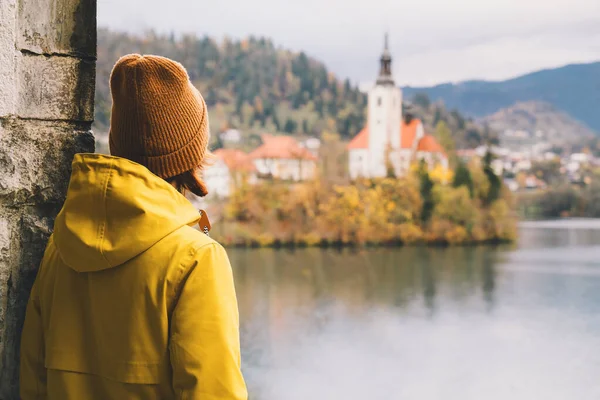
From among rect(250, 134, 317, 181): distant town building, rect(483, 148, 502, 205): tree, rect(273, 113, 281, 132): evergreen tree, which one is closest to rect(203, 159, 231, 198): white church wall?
rect(250, 134, 317, 181): distant town building

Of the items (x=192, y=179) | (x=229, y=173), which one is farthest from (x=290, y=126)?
(x=192, y=179)

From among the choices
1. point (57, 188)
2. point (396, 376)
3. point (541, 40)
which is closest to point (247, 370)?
point (396, 376)

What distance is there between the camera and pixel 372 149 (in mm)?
23953

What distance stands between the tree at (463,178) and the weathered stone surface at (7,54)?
64.1 feet

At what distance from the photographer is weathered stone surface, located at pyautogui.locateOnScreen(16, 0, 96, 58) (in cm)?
88

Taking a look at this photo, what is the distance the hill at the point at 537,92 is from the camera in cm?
3253

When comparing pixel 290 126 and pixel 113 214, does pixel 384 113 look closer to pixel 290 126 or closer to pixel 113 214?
pixel 290 126

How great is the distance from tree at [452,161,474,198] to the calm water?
6.81 feet

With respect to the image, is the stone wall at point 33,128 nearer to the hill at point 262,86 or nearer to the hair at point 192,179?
the hair at point 192,179

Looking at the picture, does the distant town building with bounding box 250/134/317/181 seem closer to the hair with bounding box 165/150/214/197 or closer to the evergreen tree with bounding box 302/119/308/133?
the evergreen tree with bounding box 302/119/308/133

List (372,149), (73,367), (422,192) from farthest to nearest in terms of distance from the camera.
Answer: (372,149) < (422,192) < (73,367)

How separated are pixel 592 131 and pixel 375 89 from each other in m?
10.1

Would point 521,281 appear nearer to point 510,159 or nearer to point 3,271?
point 510,159

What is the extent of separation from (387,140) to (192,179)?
24.8 metres
